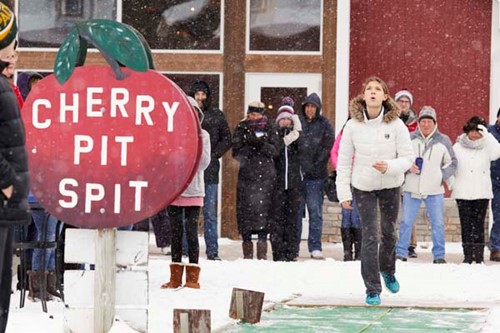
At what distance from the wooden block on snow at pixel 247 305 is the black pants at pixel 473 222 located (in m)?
6.84

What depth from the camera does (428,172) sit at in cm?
1636

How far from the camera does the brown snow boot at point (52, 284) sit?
11.0 metres

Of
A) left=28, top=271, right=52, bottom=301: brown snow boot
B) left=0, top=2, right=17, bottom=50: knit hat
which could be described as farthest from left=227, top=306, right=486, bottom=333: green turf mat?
left=0, top=2, right=17, bottom=50: knit hat

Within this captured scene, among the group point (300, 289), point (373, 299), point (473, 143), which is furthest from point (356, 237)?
point (373, 299)

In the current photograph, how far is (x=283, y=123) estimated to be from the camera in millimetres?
16406

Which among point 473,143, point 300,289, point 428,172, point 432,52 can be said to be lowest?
point 300,289

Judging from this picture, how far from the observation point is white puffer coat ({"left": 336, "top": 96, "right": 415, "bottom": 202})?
447 inches

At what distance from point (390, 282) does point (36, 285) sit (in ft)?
9.79

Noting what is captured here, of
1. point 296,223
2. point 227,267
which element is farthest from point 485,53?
point 227,267

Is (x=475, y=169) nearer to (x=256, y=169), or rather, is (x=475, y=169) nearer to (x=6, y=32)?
(x=256, y=169)

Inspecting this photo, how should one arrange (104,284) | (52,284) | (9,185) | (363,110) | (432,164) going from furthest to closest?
(432,164) < (363,110) < (52,284) < (104,284) < (9,185)

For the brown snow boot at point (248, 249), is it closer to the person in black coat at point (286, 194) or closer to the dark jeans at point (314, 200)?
the person in black coat at point (286, 194)

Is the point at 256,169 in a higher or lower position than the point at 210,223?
higher

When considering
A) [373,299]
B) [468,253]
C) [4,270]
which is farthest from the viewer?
[468,253]
